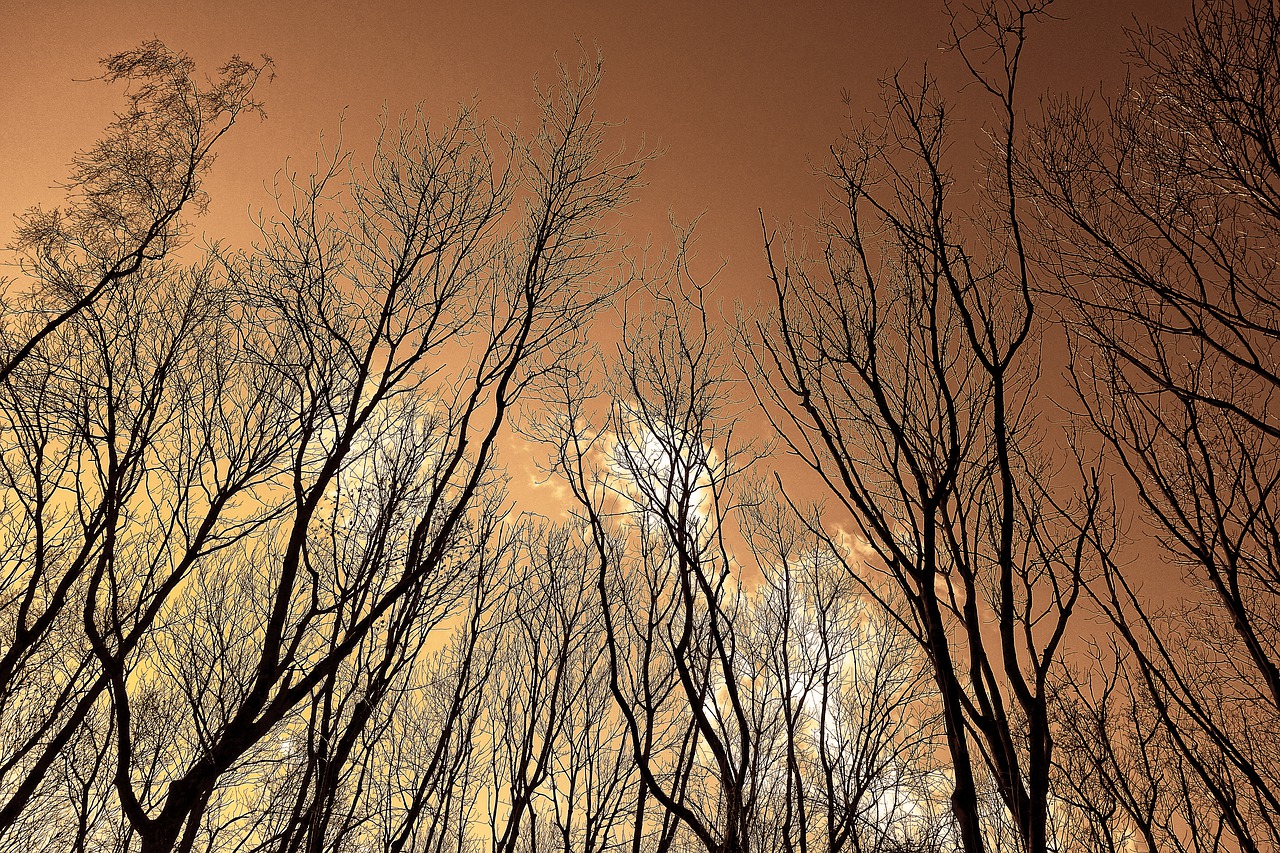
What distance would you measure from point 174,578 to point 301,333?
2148 mm

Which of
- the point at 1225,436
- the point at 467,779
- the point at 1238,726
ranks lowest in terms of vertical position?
the point at 467,779

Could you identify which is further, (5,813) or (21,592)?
(21,592)

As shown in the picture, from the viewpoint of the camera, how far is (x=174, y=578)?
14.8ft


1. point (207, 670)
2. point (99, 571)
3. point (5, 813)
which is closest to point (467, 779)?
point (207, 670)

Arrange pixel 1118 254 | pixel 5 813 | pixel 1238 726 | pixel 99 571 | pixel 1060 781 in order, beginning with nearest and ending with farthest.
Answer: pixel 99 571 < pixel 1118 254 < pixel 5 813 < pixel 1238 726 < pixel 1060 781

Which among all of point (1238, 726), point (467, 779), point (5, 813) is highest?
point (1238, 726)

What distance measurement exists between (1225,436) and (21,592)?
10.1m

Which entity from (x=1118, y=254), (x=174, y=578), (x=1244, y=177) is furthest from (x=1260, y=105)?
(x=174, y=578)

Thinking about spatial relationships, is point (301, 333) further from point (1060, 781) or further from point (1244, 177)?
point (1060, 781)

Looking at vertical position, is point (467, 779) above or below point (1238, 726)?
below

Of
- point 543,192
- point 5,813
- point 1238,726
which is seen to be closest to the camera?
point 543,192

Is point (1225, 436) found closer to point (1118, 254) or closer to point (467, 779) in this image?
point (1118, 254)

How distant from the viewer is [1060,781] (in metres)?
7.58

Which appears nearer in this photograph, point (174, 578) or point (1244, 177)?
point (1244, 177)
